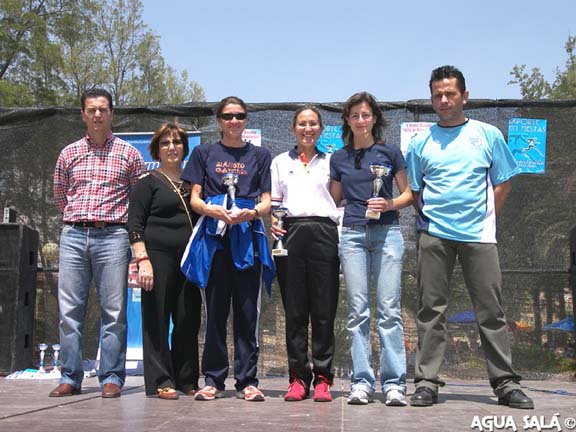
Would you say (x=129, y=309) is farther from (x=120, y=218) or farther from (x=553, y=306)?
(x=553, y=306)

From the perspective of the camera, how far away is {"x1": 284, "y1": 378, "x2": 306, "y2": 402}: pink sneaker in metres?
4.44

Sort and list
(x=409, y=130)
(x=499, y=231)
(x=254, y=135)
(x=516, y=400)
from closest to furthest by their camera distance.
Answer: (x=516, y=400) → (x=499, y=231) → (x=409, y=130) → (x=254, y=135)

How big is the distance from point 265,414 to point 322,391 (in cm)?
64

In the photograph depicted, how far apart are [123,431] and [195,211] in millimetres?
1701

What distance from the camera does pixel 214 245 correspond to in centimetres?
457

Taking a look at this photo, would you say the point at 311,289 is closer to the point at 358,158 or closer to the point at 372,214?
the point at 372,214

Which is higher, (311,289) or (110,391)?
(311,289)

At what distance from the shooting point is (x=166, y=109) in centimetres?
658

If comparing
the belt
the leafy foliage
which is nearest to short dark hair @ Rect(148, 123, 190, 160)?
the belt

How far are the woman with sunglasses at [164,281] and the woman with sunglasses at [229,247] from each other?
0.18 meters

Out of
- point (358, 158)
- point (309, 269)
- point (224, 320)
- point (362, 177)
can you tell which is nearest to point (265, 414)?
point (224, 320)

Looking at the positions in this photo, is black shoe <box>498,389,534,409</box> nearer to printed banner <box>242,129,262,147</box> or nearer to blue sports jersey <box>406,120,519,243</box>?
blue sports jersey <box>406,120,519,243</box>

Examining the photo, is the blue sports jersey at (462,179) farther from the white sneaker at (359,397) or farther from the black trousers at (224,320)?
the black trousers at (224,320)

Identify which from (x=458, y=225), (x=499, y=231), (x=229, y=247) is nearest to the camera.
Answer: (x=458, y=225)
